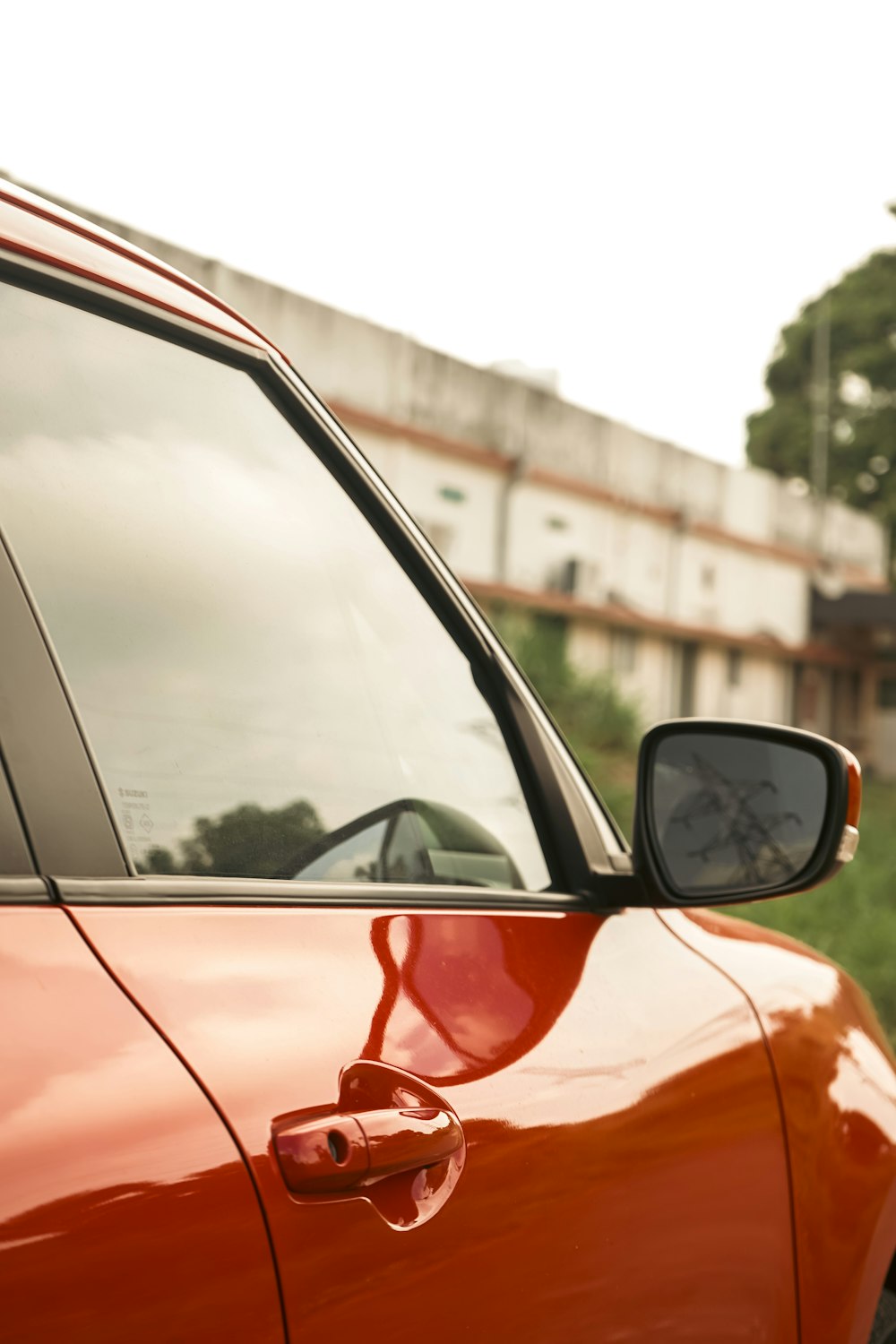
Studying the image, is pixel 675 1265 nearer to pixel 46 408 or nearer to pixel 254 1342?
pixel 254 1342

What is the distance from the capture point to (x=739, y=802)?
76.9 inches

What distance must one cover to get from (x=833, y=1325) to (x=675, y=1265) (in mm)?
435

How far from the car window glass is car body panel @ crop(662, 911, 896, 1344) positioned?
420 mm

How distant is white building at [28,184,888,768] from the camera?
15977mm

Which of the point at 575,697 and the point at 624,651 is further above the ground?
the point at 624,651

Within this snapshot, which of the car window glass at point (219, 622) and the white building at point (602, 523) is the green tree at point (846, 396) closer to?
the white building at point (602, 523)

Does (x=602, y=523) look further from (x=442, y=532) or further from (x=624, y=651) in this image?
(x=442, y=532)

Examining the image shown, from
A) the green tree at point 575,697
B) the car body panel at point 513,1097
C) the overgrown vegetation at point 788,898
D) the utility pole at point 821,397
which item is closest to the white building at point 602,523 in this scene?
the green tree at point 575,697

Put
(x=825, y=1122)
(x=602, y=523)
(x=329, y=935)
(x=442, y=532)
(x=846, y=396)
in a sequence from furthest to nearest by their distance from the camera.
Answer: (x=846, y=396) → (x=602, y=523) → (x=442, y=532) → (x=825, y=1122) → (x=329, y=935)

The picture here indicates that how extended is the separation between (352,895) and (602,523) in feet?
64.5

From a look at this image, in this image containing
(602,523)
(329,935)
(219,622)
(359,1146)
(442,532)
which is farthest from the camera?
(602,523)

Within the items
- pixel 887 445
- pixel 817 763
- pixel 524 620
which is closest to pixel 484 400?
pixel 524 620

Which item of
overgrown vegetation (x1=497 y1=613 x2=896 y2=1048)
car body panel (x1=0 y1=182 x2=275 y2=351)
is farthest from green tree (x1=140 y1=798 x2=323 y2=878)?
overgrown vegetation (x1=497 y1=613 x2=896 y2=1048)

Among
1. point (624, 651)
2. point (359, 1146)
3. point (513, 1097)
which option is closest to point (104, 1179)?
point (359, 1146)
